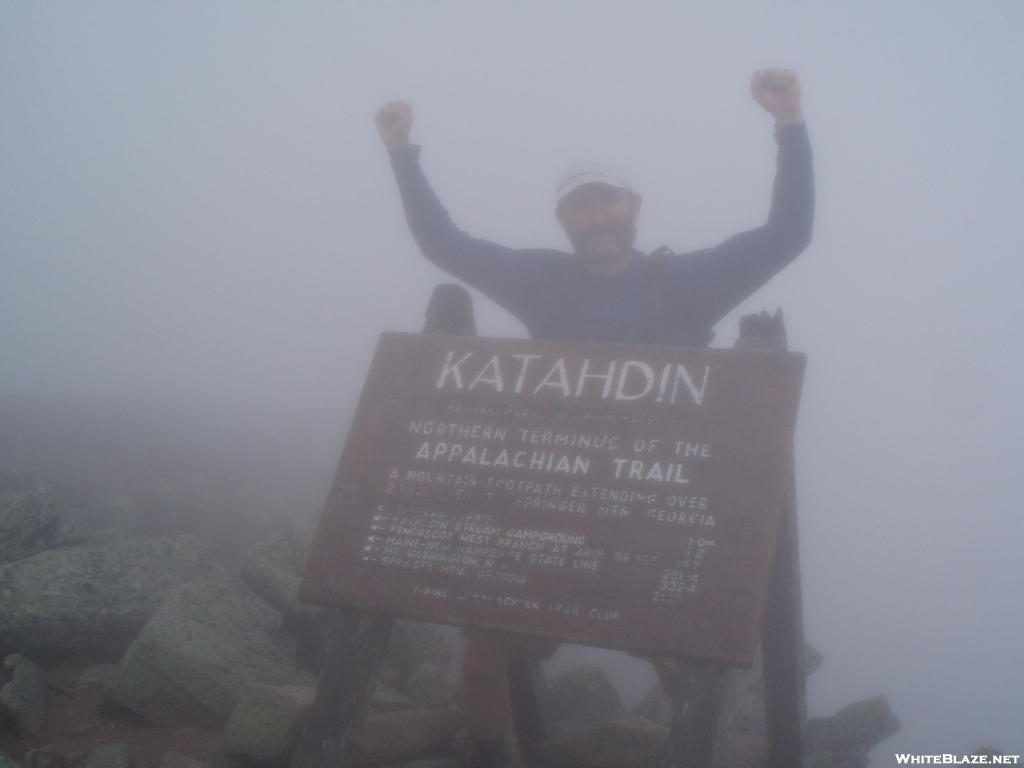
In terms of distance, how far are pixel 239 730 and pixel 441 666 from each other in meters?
3.39

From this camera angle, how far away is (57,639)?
220 inches

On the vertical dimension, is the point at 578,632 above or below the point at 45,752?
above

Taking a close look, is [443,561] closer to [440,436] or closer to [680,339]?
[440,436]

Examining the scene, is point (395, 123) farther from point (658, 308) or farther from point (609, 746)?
point (609, 746)

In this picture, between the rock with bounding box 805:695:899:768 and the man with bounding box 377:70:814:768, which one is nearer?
the man with bounding box 377:70:814:768

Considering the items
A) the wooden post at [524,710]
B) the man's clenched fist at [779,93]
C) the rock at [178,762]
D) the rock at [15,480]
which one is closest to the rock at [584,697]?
the wooden post at [524,710]

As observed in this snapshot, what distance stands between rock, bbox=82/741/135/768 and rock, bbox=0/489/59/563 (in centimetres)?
334

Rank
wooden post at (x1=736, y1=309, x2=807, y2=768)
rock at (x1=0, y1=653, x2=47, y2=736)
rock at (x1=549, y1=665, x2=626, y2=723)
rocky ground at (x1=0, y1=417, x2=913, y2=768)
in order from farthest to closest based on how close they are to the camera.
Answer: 1. rock at (x1=549, y1=665, x2=626, y2=723)
2. rock at (x1=0, y1=653, x2=47, y2=736)
3. rocky ground at (x1=0, y1=417, x2=913, y2=768)
4. wooden post at (x1=736, y1=309, x2=807, y2=768)

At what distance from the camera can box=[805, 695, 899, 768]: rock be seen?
23.1ft

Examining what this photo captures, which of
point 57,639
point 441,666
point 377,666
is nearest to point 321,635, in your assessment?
→ point 441,666

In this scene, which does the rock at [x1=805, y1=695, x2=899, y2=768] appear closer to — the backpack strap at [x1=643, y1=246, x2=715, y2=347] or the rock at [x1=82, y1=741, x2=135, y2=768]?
the backpack strap at [x1=643, y1=246, x2=715, y2=347]

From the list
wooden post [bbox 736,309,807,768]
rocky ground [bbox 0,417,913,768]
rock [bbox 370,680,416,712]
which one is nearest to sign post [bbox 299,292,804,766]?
wooden post [bbox 736,309,807,768]

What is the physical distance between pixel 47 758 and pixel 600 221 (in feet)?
15.6

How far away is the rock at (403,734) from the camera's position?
4102 millimetres
